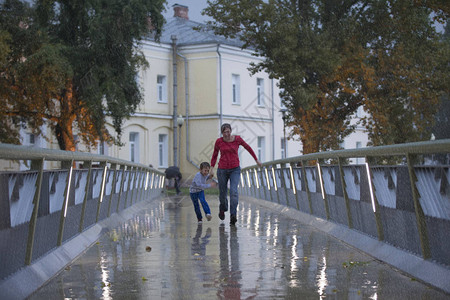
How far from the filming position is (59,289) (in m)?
7.12

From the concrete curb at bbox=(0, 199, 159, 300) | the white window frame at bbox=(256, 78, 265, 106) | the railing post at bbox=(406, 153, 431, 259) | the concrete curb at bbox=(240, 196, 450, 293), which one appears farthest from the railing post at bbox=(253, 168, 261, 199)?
the white window frame at bbox=(256, 78, 265, 106)

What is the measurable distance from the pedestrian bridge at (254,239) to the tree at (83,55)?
15.7m

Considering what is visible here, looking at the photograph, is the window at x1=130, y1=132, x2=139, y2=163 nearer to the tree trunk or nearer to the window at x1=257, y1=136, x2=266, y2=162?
the window at x1=257, y1=136, x2=266, y2=162

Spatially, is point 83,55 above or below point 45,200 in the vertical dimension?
above

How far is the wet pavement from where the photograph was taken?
266 inches

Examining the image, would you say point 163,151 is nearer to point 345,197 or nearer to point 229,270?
point 345,197

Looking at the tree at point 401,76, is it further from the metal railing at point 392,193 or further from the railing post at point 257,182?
the metal railing at point 392,193

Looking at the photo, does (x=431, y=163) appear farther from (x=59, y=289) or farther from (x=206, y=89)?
(x=206, y=89)

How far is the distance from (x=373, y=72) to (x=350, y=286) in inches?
954

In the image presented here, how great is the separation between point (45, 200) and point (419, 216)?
356cm

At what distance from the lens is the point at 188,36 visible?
5712 cm

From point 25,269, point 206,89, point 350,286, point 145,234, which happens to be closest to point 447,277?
point 350,286

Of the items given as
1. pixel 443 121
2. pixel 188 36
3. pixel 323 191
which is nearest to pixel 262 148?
pixel 188 36

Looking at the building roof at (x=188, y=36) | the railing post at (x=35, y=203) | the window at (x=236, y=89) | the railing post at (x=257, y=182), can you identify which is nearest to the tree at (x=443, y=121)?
the railing post at (x=257, y=182)
